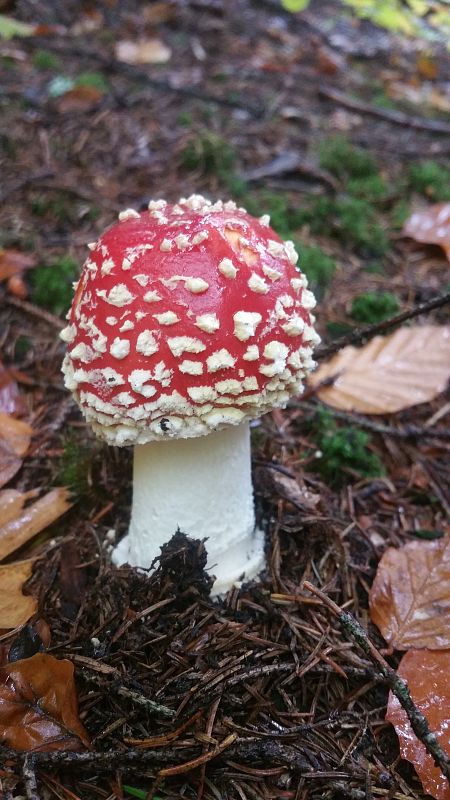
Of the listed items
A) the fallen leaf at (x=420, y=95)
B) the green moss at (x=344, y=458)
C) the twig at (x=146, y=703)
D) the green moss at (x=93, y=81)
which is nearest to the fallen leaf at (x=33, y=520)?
the twig at (x=146, y=703)

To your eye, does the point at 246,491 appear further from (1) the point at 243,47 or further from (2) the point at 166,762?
(1) the point at 243,47

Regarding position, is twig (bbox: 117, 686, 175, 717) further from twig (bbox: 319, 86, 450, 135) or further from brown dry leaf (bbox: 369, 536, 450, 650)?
twig (bbox: 319, 86, 450, 135)

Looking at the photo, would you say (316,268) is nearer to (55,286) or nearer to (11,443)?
(55,286)

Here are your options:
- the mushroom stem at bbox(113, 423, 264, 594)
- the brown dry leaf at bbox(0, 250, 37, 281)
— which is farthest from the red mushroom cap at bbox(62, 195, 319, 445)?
the brown dry leaf at bbox(0, 250, 37, 281)

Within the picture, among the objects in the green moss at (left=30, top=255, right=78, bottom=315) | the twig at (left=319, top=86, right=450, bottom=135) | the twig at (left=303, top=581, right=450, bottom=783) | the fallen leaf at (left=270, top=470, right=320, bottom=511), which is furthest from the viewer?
the twig at (left=319, top=86, right=450, bottom=135)

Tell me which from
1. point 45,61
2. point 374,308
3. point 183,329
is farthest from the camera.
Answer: point 45,61

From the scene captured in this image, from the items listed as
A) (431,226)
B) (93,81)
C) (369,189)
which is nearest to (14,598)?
(431,226)

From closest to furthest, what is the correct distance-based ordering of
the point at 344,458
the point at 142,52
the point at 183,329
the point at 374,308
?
the point at 183,329 < the point at 344,458 < the point at 374,308 < the point at 142,52
